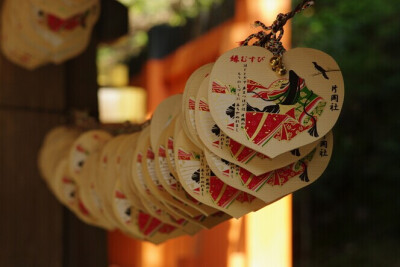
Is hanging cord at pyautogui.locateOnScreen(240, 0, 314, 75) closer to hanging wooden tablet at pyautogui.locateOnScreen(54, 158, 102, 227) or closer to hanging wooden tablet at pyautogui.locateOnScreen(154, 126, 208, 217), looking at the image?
hanging wooden tablet at pyautogui.locateOnScreen(154, 126, 208, 217)

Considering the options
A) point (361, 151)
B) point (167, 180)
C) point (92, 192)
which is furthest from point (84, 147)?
point (361, 151)

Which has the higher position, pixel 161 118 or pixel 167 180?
pixel 161 118

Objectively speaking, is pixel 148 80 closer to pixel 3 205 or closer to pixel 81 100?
pixel 81 100

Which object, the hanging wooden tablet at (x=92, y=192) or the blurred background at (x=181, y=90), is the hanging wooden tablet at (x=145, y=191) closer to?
the hanging wooden tablet at (x=92, y=192)

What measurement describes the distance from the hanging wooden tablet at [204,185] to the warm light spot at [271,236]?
0.72 m

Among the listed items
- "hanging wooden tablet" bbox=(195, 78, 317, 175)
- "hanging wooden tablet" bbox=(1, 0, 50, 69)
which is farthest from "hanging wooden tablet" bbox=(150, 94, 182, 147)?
"hanging wooden tablet" bbox=(1, 0, 50, 69)

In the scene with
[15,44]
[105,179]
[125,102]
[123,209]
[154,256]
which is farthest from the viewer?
[125,102]

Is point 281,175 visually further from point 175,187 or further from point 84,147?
point 84,147

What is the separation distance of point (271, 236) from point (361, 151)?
3372mm

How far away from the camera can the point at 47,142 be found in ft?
6.48

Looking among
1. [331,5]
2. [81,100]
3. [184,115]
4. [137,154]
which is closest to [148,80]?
[81,100]

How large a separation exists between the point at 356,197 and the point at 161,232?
163 inches

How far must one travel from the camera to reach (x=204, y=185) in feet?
3.03

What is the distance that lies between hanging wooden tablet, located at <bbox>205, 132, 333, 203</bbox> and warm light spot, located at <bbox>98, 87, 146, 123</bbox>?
106 inches
